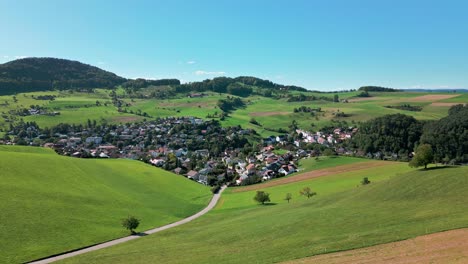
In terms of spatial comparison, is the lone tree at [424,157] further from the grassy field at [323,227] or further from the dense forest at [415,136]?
the dense forest at [415,136]

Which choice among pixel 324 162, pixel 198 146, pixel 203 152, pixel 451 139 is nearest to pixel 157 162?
pixel 203 152

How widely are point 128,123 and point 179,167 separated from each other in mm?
75392

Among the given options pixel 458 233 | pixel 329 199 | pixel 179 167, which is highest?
pixel 458 233

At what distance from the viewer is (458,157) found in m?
103

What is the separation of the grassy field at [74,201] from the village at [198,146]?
21.6m

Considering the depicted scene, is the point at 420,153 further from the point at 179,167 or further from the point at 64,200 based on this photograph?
the point at 179,167

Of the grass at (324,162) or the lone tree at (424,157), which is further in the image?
A: the grass at (324,162)

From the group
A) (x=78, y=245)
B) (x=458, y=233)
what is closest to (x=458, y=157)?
(x=458, y=233)

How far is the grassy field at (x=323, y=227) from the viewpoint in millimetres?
30562

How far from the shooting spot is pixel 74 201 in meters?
61.1

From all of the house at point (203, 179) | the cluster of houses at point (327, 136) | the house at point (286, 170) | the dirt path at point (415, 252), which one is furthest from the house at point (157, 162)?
the dirt path at point (415, 252)

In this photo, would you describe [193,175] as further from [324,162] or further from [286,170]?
[324,162]

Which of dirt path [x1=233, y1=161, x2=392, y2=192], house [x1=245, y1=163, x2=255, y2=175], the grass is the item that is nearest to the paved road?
dirt path [x1=233, y1=161, x2=392, y2=192]

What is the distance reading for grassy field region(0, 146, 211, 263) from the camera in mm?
45500
